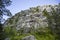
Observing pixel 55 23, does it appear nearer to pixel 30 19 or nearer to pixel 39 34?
pixel 39 34

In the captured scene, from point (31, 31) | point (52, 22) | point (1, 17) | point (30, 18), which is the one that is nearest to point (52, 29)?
point (52, 22)

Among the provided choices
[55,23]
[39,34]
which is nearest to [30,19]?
[39,34]

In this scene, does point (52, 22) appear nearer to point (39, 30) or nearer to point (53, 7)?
point (39, 30)

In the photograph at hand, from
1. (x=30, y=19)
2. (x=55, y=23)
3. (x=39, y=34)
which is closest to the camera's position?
(x=39, y=34)

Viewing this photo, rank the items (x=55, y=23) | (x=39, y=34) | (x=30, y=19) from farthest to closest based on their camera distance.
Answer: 1. (x=30, y=19)
2. (x=55, y=23)
3. (x=39, y=34)

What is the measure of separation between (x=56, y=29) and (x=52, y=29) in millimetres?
3454

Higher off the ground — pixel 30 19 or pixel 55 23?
pixel 30 19

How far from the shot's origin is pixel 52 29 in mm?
54375

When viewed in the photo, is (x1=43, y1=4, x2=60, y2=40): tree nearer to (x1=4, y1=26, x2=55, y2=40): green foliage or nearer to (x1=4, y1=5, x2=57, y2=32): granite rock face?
(x1=4, y1=26, x2=55, y2=40): green foliage

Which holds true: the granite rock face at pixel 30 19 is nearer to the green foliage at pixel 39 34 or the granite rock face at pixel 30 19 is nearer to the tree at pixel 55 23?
the tree at pixel 55 23

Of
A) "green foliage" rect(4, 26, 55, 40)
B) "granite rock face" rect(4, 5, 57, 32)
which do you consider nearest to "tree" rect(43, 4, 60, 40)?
"green foliage" rect(4, 26, 55, 40)

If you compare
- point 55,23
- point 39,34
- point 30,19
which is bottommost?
point 39,34

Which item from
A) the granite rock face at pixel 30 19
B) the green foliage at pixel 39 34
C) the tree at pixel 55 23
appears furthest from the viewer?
the granite rock face at pixel 30 19

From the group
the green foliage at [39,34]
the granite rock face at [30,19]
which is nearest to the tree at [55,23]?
the green foliage at [39,34]
